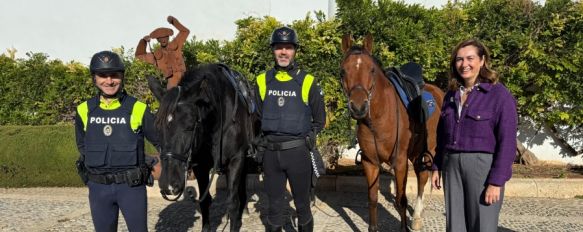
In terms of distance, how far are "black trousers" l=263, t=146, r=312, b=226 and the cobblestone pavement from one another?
4.77ft

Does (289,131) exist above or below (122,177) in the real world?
above

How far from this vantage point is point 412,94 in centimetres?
501

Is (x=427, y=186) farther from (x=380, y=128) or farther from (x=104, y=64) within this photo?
(x=104, y=64)

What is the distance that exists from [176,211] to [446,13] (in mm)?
5313

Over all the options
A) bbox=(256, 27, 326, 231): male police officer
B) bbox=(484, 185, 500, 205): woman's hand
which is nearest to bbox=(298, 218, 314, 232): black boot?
bbox=(256, 27, 326, 231): male police officer

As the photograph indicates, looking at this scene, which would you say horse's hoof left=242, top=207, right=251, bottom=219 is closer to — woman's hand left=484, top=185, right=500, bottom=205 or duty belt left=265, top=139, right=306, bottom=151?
duty belt left=265, top=139, right=306, bottom=151

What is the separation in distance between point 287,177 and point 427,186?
381 cm

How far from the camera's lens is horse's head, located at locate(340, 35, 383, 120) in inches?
152

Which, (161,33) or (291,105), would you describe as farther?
(161,33)

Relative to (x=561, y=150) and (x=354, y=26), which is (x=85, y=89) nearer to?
(x=354, y=26)

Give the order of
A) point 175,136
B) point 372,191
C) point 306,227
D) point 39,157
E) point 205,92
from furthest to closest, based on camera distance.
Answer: point 39,157, point 372,191, point 306,227, point 205,92, point 175,136

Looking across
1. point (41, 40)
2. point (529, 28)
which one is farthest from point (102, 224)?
point (41, 40)

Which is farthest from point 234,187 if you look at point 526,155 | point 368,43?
point 526,155

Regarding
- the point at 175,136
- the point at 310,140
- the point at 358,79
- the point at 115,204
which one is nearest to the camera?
the point at 115,204
